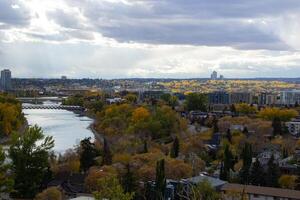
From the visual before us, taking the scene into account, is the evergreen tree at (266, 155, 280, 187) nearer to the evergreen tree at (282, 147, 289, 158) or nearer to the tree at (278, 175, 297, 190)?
the tree at (278, 175, 297, 190)

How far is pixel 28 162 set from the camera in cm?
1553

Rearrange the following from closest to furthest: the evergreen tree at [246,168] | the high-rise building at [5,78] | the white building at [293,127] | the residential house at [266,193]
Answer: the residential house at [266,193] < the evergreen tree at [246,168] < the white building at [293,127] < the high-rise building at [5,78]

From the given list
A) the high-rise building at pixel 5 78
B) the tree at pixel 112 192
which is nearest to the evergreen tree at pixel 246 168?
the tree at pixel 112 192

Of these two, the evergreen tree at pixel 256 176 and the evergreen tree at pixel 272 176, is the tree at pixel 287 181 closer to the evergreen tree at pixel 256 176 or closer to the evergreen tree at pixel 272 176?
the evergreen tree at pixel 272 176

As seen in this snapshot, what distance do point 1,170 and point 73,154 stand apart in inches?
342

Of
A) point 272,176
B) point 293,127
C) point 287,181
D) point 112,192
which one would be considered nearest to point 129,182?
point 272,176

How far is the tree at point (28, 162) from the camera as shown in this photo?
15.3 metres

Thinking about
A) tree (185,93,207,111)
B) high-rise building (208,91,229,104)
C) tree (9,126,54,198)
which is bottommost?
high-rise building (208,91,229,104)

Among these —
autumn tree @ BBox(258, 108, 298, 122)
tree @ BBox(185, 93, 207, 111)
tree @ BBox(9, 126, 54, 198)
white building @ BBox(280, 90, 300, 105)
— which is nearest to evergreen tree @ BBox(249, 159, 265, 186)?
tree @ BBox(9, 126, 54, 198)

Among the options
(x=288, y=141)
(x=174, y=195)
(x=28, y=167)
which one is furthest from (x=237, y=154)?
(x=28, y=167)

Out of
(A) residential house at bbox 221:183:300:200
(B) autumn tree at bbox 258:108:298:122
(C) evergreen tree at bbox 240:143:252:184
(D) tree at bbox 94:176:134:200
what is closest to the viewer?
(D) tree at bbox 94:176:134:200

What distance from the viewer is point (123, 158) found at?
19.9m

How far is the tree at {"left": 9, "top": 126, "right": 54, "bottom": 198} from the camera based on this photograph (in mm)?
15281

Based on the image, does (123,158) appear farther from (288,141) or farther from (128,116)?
(128,116)
